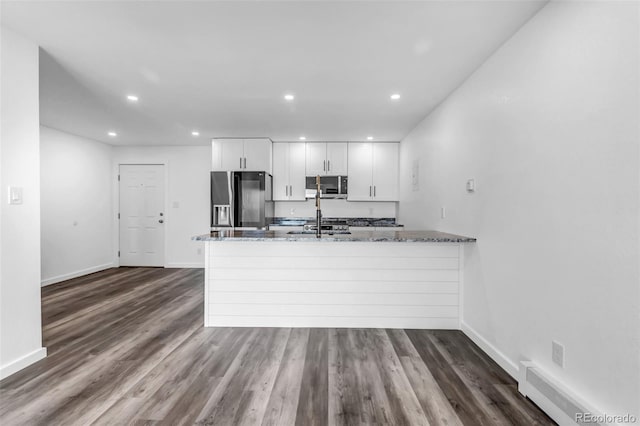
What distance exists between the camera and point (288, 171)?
5320mm

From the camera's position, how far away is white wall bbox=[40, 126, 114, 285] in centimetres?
455

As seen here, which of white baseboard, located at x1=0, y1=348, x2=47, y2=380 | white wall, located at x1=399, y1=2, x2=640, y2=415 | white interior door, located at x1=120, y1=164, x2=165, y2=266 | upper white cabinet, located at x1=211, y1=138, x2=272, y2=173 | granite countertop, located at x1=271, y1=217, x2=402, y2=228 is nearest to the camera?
white wall, located at x1=399, y1=2, x2=640, y2=415

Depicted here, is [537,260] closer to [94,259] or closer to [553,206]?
[553,206]

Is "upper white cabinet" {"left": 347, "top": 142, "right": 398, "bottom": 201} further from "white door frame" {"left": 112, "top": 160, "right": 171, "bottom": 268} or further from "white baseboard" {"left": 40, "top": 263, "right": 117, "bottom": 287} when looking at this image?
"white baseboard" {"left": 40, "top": 263, "right": 117, "bottom": 287}

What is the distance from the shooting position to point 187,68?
2531mm

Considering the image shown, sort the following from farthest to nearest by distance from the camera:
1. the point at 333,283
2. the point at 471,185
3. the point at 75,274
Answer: the point at 75,274, the point at 333,283, the point at 471,185

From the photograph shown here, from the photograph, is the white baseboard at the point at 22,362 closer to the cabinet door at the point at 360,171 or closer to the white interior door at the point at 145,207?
the white interior door at the point at 145,207

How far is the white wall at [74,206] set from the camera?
4.55 m

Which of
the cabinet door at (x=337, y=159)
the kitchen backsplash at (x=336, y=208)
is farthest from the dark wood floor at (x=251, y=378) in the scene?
the cabinet door at (x=337, y=159)

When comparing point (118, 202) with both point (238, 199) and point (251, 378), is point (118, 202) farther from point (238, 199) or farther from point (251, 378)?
point (251, 378)

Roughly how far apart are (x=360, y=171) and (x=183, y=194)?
11.3 ft

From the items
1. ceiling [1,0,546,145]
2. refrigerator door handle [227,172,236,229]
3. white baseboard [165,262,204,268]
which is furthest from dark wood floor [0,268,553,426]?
white baseboard [165,262,204,268]

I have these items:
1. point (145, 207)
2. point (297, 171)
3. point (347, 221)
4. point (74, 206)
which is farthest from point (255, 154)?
point (74, 206)

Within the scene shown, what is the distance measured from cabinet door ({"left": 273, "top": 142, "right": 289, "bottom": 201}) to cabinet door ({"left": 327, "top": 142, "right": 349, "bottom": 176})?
0.77m
